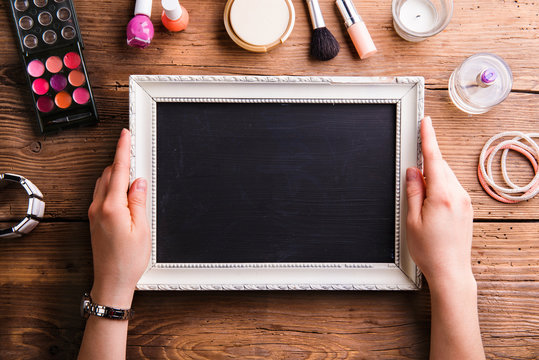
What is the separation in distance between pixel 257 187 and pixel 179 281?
23 centimetres

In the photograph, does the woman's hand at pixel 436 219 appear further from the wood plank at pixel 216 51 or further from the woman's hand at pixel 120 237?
the woman's hand at pixel 120 237

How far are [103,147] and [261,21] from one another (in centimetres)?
40

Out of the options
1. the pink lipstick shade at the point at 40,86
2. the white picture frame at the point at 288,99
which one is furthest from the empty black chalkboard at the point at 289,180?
the pink lipstick shade at the point at 40,86

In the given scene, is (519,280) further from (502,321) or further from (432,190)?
(432,190)

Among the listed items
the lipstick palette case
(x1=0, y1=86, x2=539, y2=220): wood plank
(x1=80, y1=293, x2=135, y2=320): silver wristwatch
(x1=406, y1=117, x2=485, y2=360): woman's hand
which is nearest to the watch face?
(x1=80, y1=293, x2=135, y2=320): silver wristwatch

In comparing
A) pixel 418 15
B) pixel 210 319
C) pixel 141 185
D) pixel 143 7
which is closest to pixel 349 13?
pixel 418 15

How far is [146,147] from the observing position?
0.72 metres

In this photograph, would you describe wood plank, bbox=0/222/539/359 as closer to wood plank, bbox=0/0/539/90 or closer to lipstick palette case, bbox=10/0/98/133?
lipstick palette case, bbox=10/0/98/133

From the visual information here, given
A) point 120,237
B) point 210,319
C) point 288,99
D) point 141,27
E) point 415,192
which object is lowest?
point 210,319

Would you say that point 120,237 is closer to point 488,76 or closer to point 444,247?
point 444,247

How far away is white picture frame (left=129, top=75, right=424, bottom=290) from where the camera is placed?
0.72 metres

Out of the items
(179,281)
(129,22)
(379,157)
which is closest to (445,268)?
(379,157)

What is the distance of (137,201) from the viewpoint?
70 centimetres

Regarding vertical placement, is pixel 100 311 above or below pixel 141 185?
below
